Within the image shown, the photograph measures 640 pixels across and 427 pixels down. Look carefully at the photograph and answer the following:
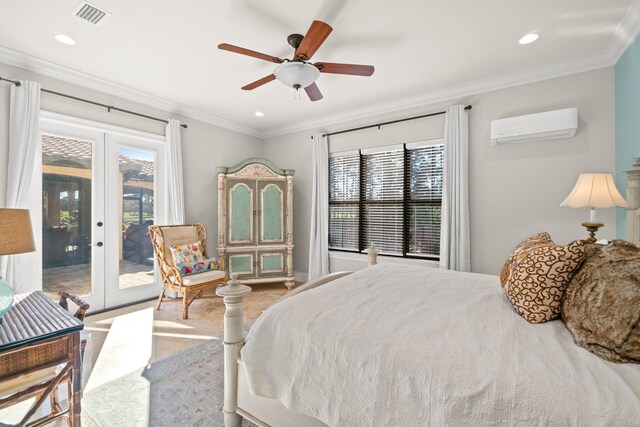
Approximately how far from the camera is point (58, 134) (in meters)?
3.10

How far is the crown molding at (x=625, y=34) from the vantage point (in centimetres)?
212

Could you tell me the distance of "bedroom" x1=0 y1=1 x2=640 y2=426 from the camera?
86.7 inches

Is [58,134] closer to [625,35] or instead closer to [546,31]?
[546,31]

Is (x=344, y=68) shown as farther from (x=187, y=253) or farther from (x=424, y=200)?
(x=187, y=253)

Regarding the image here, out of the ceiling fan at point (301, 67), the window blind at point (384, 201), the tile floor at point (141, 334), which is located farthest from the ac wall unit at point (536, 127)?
the tile floor at point (141, 334)

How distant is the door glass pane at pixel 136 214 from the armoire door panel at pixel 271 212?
1.49m

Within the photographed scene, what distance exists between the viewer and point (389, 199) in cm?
408

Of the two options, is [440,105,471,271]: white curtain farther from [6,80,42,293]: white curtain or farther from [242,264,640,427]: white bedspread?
[6,80,42,293]: white curtain

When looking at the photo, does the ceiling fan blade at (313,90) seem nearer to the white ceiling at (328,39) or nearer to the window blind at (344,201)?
the white ceiling at (328,39)

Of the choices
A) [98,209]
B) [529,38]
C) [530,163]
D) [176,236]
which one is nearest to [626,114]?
[530,163]

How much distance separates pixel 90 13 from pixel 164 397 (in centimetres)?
281

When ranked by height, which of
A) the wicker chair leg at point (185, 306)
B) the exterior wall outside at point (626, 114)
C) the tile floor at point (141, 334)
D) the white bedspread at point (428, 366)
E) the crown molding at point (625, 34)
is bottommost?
the tile floor at point (141, 334)

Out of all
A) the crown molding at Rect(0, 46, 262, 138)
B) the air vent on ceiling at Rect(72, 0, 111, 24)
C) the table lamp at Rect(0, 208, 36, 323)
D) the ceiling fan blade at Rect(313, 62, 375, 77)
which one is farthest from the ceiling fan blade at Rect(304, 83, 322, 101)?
the crown molding at Rect(0, 46, 262, 138)

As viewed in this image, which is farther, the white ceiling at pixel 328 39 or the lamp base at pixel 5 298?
the white ceiling at pixel 328 39
